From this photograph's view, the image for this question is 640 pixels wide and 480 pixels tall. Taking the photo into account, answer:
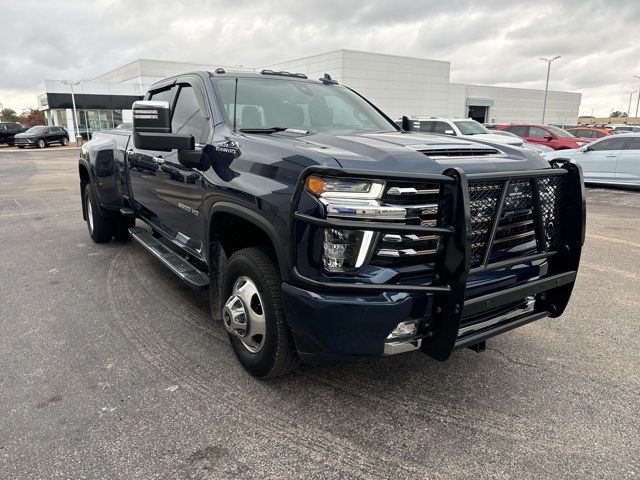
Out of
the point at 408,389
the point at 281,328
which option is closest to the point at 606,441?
the point at 408,389

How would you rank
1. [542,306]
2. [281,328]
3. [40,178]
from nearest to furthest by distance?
[281,328] → [542,306] → [40,178]

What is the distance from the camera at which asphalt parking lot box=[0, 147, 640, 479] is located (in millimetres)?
2420

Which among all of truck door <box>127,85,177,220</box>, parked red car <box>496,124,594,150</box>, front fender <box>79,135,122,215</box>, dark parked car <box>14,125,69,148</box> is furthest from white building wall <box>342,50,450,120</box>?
truck door <box>127,85,177,220</box>

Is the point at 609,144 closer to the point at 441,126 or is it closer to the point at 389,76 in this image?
the point at 441,126

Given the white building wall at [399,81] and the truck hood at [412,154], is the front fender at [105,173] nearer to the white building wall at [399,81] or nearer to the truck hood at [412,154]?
the truck hood at [412,154]

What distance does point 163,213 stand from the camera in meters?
4.49

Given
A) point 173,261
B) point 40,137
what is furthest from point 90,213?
point 40,137

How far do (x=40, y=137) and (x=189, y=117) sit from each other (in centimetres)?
3889

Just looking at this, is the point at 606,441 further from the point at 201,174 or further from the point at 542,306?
the point at 201,174

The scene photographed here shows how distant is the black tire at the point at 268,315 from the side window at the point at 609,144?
12747 millimetres

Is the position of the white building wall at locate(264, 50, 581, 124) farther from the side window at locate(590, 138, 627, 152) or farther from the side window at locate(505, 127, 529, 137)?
the side window at locate(590, 138, 627, 152)

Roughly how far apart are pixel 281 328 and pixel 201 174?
134 cm

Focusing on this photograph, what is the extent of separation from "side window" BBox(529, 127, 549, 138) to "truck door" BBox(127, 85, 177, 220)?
16.5 m

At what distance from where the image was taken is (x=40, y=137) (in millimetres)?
36750
